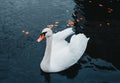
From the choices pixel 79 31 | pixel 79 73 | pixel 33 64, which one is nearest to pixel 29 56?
pixel 33 64

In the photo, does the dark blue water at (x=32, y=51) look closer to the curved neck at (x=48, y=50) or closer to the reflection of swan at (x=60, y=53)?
the reflection of swan at (x=60, y=53)

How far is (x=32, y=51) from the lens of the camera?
10.8 m

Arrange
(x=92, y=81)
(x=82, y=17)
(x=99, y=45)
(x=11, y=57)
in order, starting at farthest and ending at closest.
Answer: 1. (x=82, y=17)
2. (x=99, y=45)
3. (x=11, y=57)
4. (x=92, y=81)

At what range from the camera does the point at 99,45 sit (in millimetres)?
11430

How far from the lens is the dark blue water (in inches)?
382

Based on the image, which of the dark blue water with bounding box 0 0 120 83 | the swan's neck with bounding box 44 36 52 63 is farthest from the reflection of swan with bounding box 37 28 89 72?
the dark blue water with bounding box 0 0 120 83

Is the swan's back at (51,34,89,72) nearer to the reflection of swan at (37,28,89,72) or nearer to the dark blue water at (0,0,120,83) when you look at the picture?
the reflection of swan at (37,28,89,72)

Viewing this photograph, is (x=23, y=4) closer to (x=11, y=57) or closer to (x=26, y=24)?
(x=26, y=24)

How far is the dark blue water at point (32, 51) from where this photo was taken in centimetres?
970

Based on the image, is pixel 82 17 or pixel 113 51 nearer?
pixel 113 51

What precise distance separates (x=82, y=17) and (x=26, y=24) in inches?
104

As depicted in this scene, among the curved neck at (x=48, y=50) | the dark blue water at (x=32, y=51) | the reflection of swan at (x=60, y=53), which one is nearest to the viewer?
the curved neck at (x=48, y=50)

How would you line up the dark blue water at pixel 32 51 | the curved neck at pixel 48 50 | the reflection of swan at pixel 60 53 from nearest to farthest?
the curved neck at pixel 48 50 < the reflection of swan at pixel 60 53 < the dark blue water at pixel 32 51

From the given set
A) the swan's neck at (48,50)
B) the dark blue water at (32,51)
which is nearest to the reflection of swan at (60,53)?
the swan's neck at (48,50)
